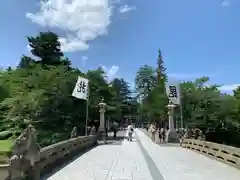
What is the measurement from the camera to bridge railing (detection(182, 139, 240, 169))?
549 inches

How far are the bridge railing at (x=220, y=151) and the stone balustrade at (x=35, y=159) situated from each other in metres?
7.29

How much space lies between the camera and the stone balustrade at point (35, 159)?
8.41 m

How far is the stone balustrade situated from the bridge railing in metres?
7.29

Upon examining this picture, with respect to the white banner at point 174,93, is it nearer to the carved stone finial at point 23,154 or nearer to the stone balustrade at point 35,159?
the stone balustrade at point 35,159

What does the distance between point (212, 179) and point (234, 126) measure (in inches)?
1354

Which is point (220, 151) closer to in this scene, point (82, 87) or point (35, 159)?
point (35, 159)

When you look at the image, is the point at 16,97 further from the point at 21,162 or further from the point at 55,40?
the point at 21,162

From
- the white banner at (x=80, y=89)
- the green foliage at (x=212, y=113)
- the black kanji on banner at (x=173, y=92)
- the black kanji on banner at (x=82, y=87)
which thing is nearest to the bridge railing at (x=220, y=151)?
the black kanji on banner at (x=173, y=92)

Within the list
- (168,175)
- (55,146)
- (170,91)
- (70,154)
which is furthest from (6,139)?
(168,175)

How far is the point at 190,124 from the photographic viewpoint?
41062 millimetres

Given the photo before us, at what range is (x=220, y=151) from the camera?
16.5 metres

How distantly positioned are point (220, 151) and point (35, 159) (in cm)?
1044

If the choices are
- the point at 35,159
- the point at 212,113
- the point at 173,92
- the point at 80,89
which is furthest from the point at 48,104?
the point at 35,159

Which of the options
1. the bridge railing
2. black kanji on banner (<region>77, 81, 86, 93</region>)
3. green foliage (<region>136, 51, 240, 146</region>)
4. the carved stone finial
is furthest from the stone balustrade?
green foliage (<region>136, 51, 240, 146</region>)
